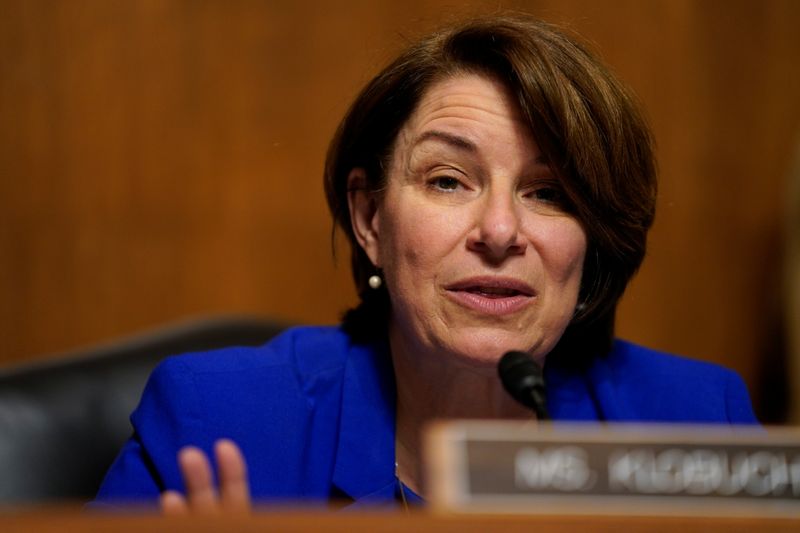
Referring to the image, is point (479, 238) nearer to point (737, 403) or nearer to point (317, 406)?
point (317, 406)

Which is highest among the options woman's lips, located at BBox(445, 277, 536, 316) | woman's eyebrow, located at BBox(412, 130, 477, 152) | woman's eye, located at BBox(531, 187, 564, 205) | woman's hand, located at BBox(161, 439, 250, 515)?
woman's eyebrow, located at BBox(412, 130, 477, 152)

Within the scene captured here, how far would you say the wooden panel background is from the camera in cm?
239

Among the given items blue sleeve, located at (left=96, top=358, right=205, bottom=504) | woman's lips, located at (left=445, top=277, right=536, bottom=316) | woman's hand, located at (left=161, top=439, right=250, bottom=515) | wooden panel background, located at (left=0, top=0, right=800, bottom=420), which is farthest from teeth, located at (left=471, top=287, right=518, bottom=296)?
wooden panel background, located at (left=0, top=0, right=800, bottom=420)

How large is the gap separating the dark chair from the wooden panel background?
797 mm

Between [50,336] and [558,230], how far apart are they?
1.51m

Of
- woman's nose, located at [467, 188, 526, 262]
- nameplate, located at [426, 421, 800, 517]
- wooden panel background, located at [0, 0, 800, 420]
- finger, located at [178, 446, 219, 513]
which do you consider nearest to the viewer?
nameplate, located at [426, 421, 800, 517]

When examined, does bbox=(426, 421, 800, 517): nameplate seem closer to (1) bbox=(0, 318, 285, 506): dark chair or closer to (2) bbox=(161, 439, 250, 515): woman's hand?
(2) bbox=(161, 439, 250, 515): woman's hand

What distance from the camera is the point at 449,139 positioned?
4.62 feet

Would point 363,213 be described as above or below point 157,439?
above

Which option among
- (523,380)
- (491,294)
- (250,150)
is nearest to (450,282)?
(491,294)

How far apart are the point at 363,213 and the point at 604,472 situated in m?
0.90

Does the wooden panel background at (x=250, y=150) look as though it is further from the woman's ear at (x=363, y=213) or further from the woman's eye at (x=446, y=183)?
the woman's eye at (x=446, y=183)

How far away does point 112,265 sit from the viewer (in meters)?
2.44

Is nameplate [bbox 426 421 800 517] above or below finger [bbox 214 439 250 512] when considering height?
above
